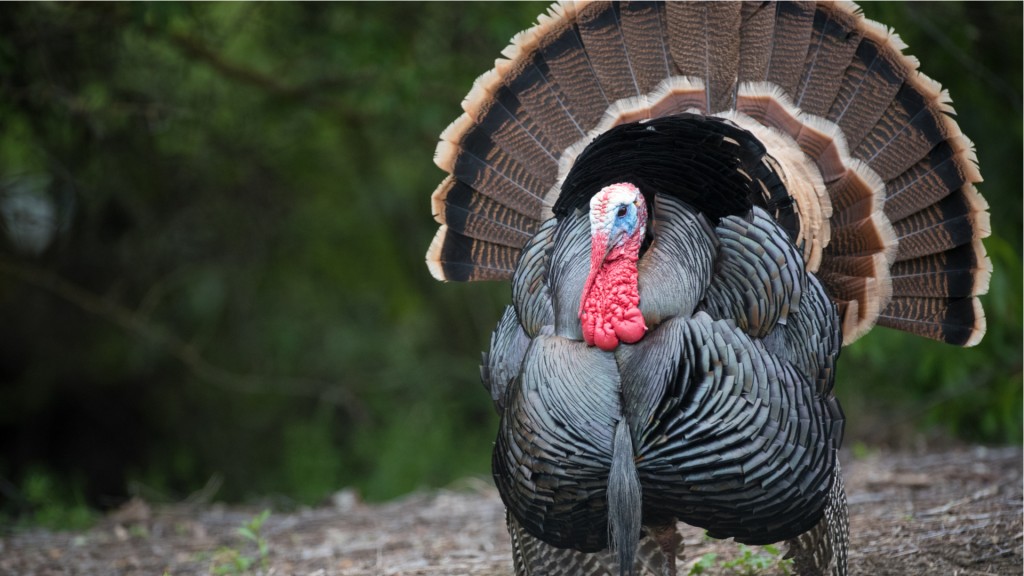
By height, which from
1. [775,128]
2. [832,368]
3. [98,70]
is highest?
[98,70]

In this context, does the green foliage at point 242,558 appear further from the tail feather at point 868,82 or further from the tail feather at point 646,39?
the tail feather at point 868,82

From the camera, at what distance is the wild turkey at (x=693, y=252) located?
9.70 ft

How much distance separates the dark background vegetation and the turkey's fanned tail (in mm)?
2073

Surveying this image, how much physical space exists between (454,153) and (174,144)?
13.5 ft

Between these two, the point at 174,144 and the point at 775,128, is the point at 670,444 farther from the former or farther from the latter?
the point at 174,144

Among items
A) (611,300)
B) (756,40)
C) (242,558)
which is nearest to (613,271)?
(611,300)

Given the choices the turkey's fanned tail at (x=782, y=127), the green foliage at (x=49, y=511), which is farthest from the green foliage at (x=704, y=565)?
the green foliage at (x=49, y=511)

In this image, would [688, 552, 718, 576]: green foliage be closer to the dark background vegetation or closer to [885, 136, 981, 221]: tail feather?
[885, 136, 981, 221]: tail feather

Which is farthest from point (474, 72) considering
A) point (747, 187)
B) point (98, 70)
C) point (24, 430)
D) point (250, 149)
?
point (24, 430)

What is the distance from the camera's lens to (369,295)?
31.6 feet

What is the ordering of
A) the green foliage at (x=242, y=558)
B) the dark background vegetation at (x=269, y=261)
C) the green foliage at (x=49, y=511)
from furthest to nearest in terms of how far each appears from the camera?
the dark background vegetation at (x=269, y=261) → the green foliage at (x=49, y=511) → the green foliage at (x=242, y=558)

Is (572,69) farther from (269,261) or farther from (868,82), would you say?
(269,261)

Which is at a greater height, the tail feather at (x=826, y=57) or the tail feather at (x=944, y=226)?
the tail feather at (x=826, y=57)

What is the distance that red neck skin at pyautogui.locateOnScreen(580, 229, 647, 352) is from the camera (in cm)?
297
